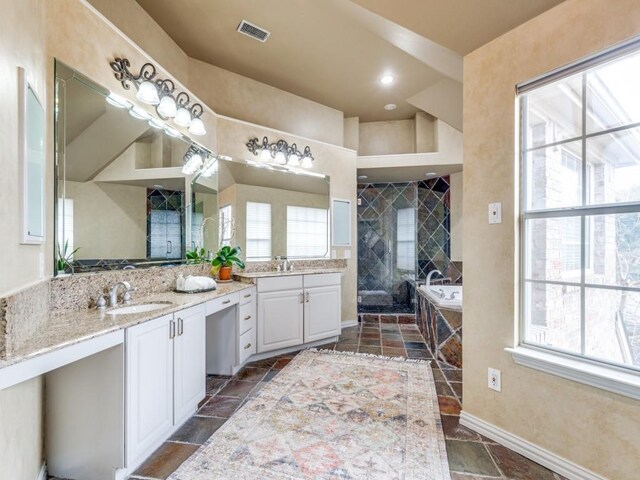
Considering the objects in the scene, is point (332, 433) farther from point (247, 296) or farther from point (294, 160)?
point (294, 160)

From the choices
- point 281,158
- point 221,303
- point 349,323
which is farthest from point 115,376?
point 349,323

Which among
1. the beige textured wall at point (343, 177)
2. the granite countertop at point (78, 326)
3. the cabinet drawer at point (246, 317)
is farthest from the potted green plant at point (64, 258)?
the beige textured wall at point (343, 177)

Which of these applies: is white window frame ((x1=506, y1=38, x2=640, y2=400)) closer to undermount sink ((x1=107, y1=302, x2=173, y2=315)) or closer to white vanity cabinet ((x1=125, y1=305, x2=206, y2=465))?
Result: white vanity cabinet ((x1=125, y1=305, x2=206, y2=465))

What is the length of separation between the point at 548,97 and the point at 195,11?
2.69m

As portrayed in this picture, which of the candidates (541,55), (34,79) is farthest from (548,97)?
(34,79)

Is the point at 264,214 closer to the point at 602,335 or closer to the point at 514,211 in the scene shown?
the point at 514,211

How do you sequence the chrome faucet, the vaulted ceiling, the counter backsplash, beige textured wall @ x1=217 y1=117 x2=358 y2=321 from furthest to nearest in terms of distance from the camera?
beige textured wall @ x1=217 y1=117 x2=358 y2=321 → the chrome faucet → the vaulted ceiling → the counter backsplash

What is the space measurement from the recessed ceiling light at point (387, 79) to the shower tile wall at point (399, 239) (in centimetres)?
192

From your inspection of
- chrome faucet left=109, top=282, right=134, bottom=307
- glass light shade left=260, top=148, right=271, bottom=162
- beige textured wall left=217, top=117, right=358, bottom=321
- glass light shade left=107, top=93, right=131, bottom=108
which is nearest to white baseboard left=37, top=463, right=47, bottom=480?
chrome faucet left=109, top=282, right=134, bottom=307

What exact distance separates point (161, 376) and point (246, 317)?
1.17 m

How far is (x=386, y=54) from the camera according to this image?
3.17 metres

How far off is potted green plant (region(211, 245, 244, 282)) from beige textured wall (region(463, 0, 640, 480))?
2.13m

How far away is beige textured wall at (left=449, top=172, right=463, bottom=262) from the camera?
4820mm

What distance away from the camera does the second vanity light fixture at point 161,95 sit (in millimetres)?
2082
